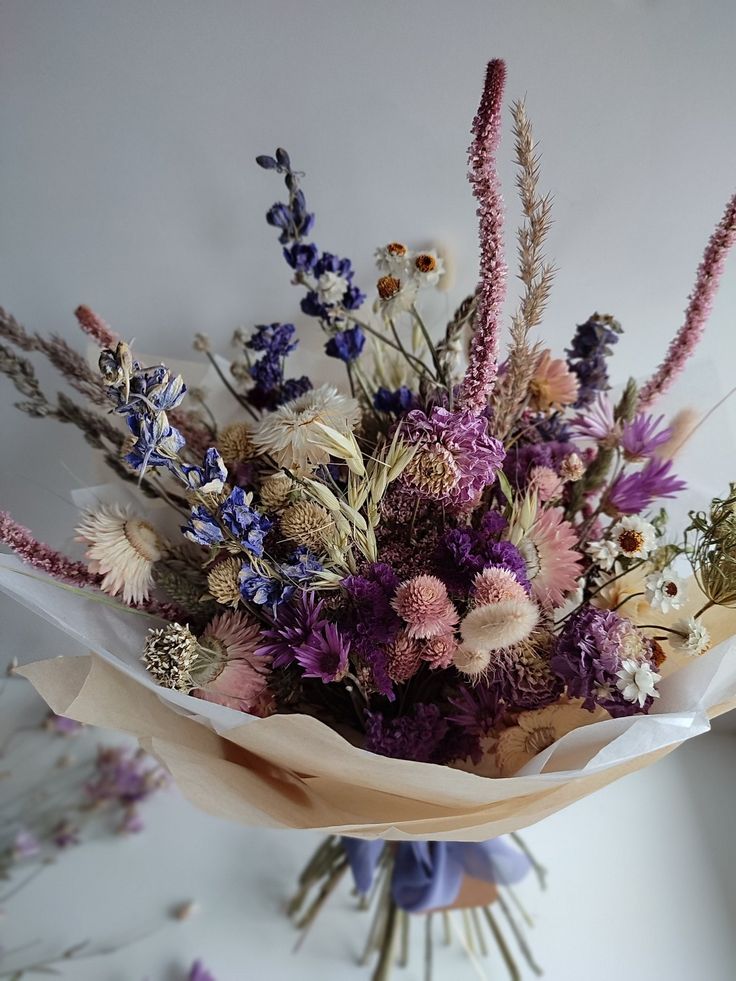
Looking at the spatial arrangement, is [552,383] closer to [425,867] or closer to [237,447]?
[237,447]

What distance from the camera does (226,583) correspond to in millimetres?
518

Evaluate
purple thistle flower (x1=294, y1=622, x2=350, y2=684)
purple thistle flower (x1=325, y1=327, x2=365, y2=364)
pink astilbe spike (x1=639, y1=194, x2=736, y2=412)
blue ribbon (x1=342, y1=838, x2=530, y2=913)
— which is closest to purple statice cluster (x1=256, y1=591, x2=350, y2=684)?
purple thistle flower (x1=294, y1=622, x2=350, y2=684)

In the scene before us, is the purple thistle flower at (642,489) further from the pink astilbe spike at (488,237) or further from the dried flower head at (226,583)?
the dried flower head at (226,583)

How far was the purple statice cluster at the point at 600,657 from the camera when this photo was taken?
479 millimetres

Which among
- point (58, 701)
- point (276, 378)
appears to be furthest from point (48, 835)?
point (276, 378)

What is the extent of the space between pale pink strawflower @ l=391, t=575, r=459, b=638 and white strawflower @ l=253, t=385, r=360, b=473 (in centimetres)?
10

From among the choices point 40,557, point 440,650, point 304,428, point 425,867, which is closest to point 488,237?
point 304,428

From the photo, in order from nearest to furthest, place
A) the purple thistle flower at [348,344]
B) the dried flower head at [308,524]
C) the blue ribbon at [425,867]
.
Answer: the dried flower head at [308,524], the purple thistle flower at [348,344], the blue ribbon at [425,867]

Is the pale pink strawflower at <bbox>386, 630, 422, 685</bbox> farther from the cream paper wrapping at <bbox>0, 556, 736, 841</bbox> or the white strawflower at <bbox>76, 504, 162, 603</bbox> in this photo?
the white strawflower at <bbox>76, 504, 162, 603</bbox>

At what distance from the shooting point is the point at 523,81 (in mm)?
690

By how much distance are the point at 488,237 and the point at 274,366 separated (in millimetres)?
236

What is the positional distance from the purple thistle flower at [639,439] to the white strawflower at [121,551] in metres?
0.39

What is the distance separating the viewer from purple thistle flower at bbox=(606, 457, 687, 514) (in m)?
0.59

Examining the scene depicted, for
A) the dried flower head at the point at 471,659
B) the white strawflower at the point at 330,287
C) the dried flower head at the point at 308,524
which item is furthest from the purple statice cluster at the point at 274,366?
the dried flower head at the point at 471,659
